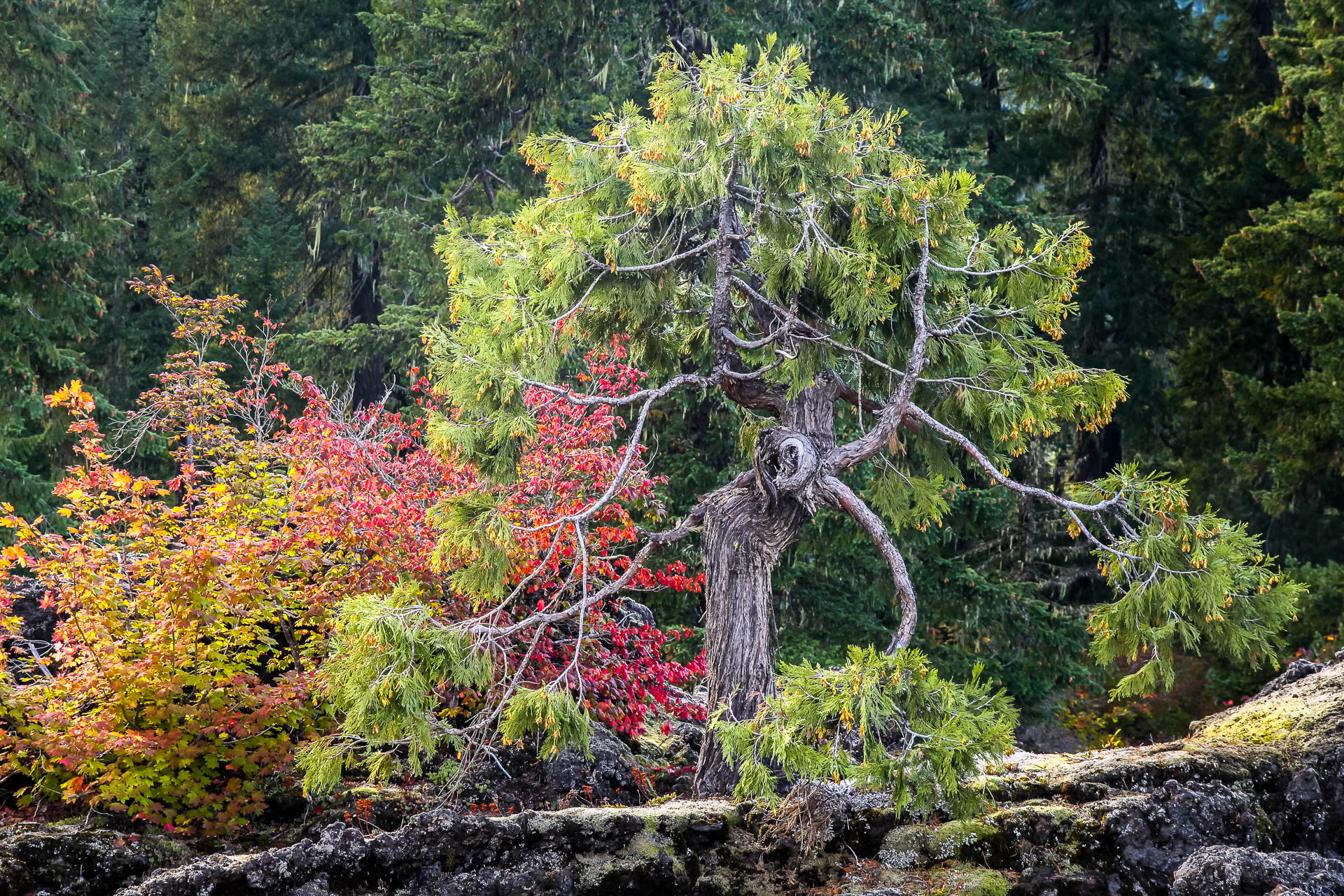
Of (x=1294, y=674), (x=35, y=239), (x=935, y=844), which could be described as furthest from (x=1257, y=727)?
(x=35, y=239)

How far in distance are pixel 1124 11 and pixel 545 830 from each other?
16827mm

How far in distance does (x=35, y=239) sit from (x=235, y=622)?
9.67m

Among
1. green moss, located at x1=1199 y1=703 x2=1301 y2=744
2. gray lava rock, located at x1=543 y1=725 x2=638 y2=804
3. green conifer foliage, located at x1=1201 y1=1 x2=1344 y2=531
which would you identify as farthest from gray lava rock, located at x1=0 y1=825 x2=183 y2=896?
green conifer foliage, located at x1=1201 y1=1 x2=1344 y2=531

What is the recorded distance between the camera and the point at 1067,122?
1670 cm

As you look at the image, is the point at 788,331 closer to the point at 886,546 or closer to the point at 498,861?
the point at 886,546

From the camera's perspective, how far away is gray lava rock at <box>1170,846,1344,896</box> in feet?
15.7

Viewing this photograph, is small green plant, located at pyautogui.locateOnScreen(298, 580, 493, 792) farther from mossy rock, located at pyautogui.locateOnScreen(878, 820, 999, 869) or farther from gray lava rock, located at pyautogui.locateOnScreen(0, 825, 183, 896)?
mossy rock, located at pyautogui.locateOnScreen(878, 820, 999, 869)

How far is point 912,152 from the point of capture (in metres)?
12.8

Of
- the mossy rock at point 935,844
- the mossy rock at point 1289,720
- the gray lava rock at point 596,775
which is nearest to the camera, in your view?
the mossy rock at point 935,844

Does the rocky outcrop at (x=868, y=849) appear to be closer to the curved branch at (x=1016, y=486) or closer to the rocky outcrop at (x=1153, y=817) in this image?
the rocky outcrop at (x=1153, y=817)

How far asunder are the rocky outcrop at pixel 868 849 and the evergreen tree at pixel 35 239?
1010cm

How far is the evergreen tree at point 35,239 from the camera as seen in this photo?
13750 millimetres

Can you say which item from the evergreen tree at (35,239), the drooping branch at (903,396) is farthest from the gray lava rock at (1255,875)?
the evergreen tree at (35,239)

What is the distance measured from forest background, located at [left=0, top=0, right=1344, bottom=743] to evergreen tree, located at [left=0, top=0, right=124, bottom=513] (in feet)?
0.14
